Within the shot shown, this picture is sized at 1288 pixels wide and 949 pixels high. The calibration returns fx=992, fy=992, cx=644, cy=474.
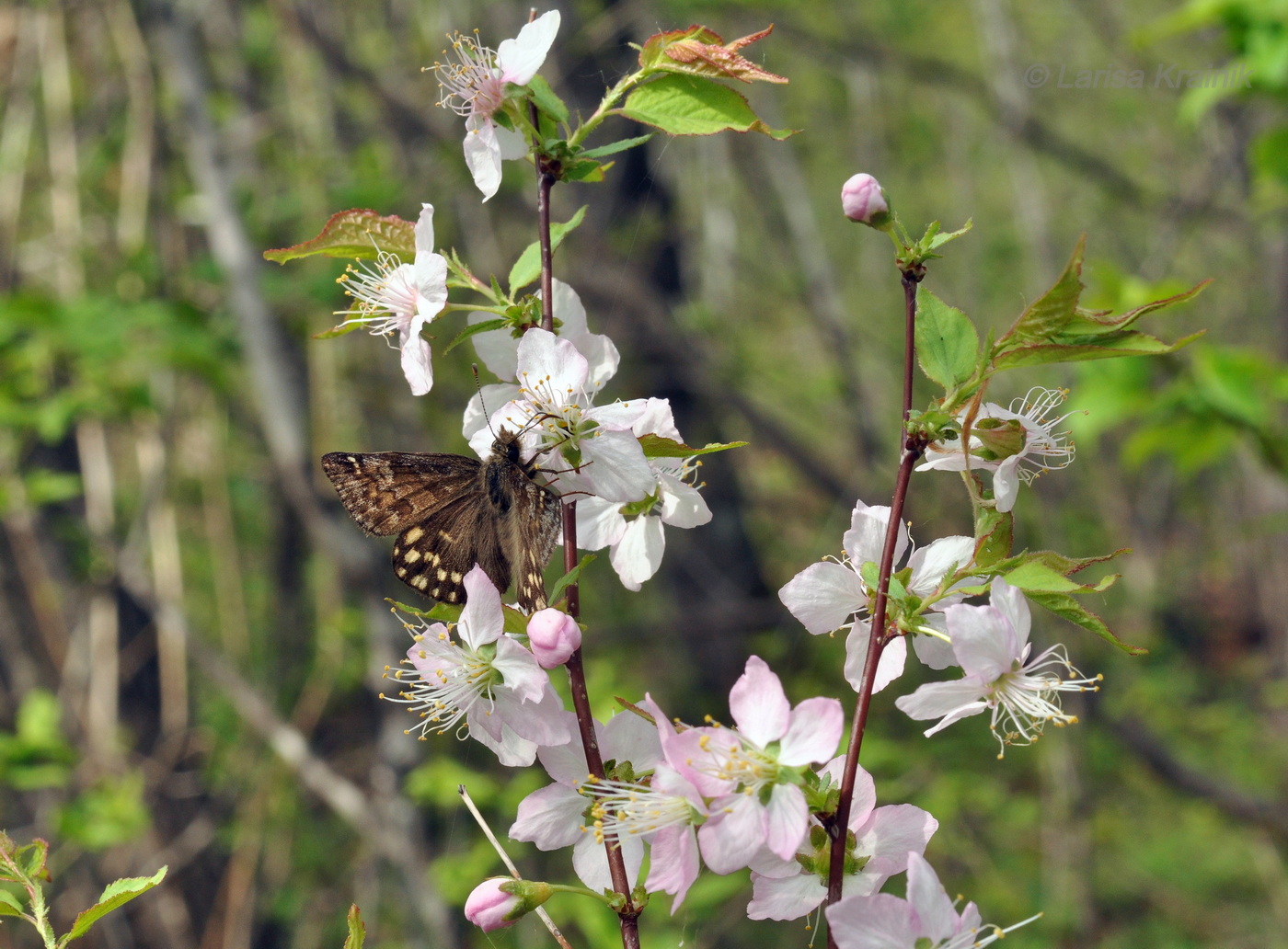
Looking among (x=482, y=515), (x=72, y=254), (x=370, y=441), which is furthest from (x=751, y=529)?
(x=482, y=515)

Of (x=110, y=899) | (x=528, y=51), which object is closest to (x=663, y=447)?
(x=528, y=51)

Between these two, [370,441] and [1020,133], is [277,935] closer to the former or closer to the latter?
[370,441]

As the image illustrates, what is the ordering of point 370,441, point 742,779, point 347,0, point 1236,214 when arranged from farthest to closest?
1. point 347,0
2. point 370,441
3. point 1236,214
4. point 742,779

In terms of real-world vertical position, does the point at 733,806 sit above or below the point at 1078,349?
below

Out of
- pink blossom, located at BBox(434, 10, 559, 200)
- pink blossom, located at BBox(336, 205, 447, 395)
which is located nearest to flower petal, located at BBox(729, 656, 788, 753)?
pink blossom, located at BBox(336, 205, 447, 395)

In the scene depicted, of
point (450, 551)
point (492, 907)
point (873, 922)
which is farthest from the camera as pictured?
point (450, 551)

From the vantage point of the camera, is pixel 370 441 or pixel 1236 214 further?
pixel 370 441

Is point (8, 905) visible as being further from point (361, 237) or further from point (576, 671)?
point (361, 237)
